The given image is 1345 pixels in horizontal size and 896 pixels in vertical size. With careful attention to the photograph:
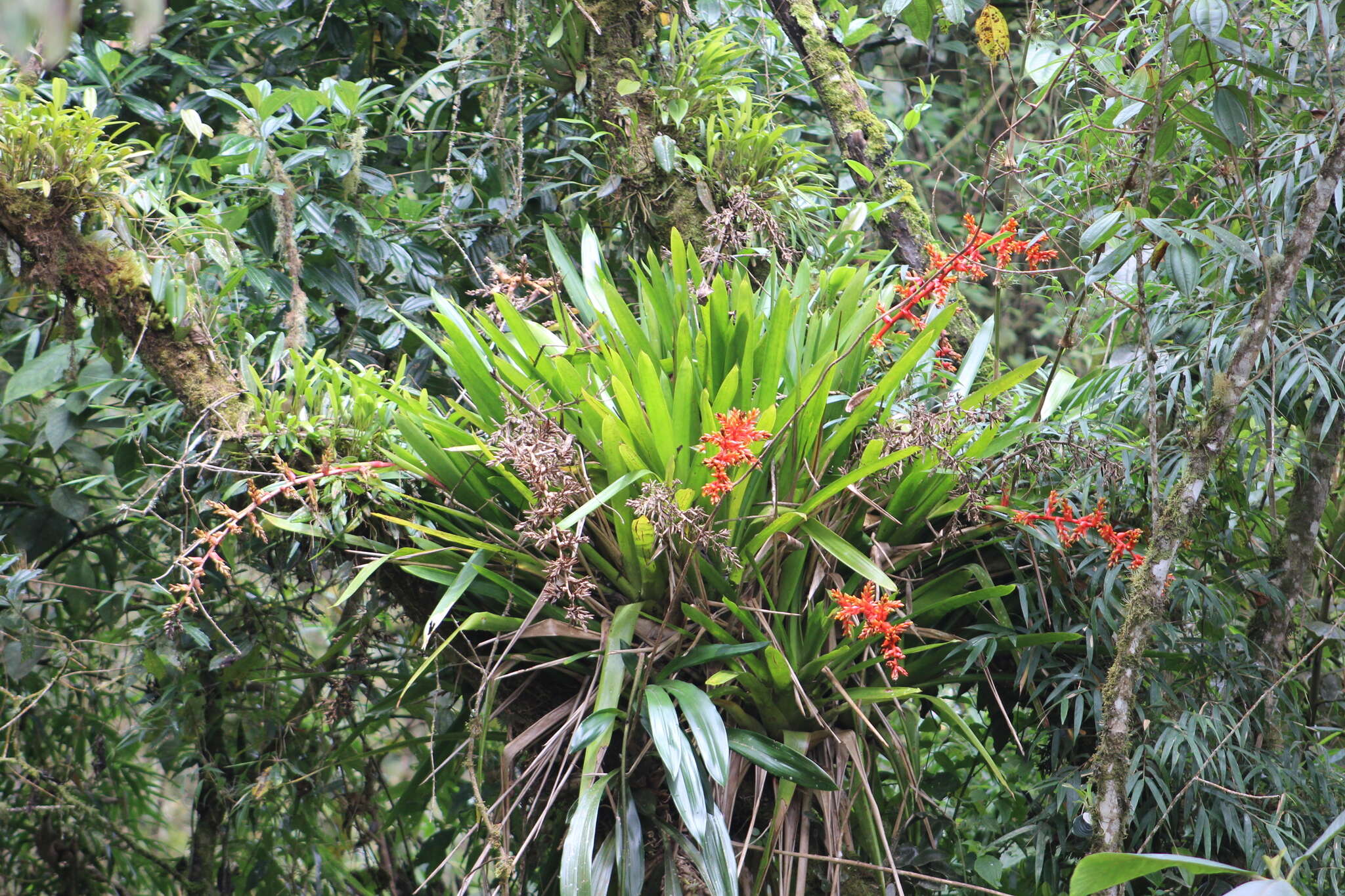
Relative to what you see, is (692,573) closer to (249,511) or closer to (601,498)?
(601,498)

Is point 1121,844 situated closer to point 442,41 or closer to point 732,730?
point 732,730

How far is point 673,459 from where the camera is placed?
1.23 m

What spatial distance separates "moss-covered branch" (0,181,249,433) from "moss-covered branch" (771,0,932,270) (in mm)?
1185

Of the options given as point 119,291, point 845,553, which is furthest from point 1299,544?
point 119,291

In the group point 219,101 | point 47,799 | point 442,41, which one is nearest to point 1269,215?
point 442,41

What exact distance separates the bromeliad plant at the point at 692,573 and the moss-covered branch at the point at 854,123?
18.6 inches

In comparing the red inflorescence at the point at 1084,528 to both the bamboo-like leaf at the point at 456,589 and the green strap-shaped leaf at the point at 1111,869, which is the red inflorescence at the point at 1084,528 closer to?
the green strap-shaped leaf at the point at 1111,869

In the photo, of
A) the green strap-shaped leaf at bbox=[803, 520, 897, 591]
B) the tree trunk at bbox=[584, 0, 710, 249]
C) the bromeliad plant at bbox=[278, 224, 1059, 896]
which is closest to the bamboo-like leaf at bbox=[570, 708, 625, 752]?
the bromeliad plant at bbox=[278, 224, 1059, 896]

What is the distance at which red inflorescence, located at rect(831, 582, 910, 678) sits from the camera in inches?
45.8

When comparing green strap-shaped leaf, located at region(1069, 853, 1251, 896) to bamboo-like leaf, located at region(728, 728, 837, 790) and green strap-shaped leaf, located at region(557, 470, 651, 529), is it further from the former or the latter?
green strap-shaped leaf, located at region(557, 470, 651, 529)

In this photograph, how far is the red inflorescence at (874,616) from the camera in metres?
1.16

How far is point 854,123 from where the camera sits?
1.97 m

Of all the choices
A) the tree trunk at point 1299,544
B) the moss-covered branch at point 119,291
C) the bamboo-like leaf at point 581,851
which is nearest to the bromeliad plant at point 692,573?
the bamboo-like leaf at point 581,851

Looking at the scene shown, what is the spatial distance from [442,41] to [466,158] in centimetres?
27
